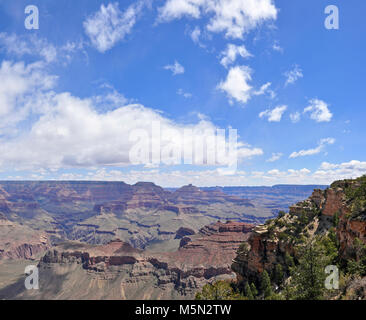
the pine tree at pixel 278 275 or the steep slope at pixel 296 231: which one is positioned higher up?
the steep slope at pixel 296 231

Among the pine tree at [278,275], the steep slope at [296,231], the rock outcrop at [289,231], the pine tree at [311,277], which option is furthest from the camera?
the rock outcrop at [289,231]

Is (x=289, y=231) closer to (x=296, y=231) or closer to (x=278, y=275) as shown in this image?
(x=296, y=231)

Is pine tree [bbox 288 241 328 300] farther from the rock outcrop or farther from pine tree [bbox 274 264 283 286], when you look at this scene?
pine tree [bbox 274 264 283 286]

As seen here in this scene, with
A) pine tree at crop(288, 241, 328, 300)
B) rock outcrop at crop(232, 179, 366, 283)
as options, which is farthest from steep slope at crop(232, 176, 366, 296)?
pine tree at crop(288, 241, 328, 300)

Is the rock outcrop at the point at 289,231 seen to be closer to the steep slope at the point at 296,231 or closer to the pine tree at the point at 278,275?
the steep slope at the point at 296,231

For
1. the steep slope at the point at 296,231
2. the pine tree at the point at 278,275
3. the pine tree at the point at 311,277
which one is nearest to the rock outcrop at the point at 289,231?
the steep slope at the point at 296,231

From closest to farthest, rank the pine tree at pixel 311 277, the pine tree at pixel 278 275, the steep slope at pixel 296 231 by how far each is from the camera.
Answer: the pine tree at pixel 311 277
the steep slope at pixel 296 231
the pine tree at pixel 278 275

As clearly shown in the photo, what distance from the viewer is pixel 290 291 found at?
35.2 metres

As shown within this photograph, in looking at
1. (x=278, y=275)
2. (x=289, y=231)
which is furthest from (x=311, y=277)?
(x=289, y=231)
